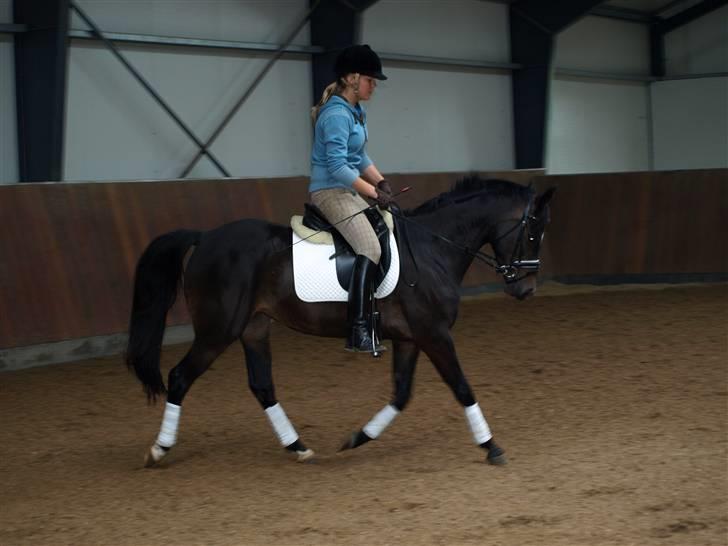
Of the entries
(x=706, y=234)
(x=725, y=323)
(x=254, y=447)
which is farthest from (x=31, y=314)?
(x=706, y=234)

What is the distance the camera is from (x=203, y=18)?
13.2 metres

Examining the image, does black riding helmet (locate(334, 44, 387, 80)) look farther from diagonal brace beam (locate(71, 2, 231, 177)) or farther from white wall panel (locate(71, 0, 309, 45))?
white wall panel (locate(71, 0, 309, 45))

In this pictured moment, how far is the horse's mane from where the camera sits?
6258 millimetres

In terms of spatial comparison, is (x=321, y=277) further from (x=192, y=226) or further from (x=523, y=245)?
(x=192, y=226)

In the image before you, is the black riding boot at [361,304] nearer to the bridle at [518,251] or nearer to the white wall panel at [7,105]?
the bridle at [518,251]

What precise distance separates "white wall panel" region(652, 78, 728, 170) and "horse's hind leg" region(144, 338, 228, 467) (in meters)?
18.4

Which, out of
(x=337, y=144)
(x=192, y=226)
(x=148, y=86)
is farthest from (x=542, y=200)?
(x=148, y=86)

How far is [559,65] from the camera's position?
63.6 feet

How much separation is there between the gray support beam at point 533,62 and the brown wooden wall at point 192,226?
3.14 m

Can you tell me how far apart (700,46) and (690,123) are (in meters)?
1.77

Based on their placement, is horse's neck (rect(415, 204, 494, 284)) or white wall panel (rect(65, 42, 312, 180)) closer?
horse's neck (rect(415, 204, 494, 284))

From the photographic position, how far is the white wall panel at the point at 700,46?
22.4 m

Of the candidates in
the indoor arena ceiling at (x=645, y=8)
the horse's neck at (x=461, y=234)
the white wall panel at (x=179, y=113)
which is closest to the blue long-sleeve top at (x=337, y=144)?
the horse's neck at (x=461, y=234)

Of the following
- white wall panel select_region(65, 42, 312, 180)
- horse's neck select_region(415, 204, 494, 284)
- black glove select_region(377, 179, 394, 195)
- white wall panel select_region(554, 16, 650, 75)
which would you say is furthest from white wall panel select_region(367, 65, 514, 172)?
black glove select_region(377, 179, 394, 195)
